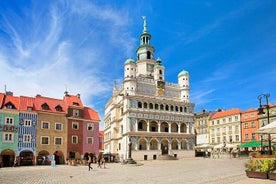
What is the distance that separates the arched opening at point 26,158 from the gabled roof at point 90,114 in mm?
10861

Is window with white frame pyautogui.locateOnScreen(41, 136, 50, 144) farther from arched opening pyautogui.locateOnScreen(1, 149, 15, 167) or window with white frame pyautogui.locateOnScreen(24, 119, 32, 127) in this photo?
arched opening pyautogui.locateOnScreen(1, 149, 15, 167)

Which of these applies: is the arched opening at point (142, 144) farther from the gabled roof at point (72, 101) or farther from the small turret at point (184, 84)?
the gabled roof at point (72, 101)

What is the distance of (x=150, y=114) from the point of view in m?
57.8

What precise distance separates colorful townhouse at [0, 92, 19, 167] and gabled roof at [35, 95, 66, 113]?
11.4 feet

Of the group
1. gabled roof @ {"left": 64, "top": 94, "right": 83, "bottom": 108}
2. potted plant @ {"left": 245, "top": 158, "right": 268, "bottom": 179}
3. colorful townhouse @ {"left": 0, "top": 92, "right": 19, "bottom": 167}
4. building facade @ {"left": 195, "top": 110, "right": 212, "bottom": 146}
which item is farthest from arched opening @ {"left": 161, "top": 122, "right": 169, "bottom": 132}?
potted plant @ {"left": 245, "top": 158, "right": 268, "bottom": 179}

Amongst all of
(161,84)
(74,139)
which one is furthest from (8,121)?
(161,84)

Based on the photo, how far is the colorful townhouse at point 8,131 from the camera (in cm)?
3650

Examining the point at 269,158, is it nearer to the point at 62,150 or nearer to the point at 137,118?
the point at 62,150

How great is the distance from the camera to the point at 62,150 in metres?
41.3

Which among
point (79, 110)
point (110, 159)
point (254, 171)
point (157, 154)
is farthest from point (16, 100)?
point (254, 171)

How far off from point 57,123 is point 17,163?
8438 millimetres

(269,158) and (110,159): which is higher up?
(269,158)

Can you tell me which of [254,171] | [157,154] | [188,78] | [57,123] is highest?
[188,78]

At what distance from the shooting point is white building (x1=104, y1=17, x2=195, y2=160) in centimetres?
5544
